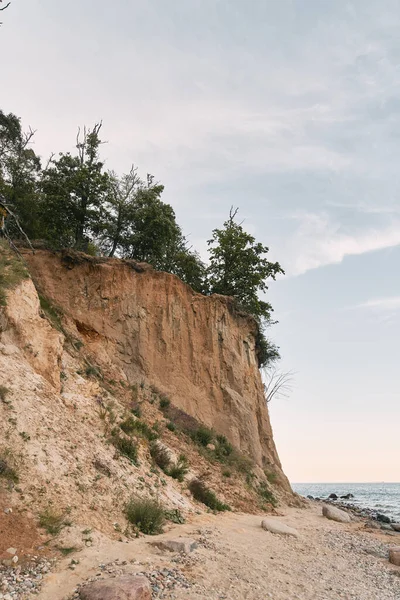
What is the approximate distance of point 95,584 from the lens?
21.9ft

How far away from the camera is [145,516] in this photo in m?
10.0

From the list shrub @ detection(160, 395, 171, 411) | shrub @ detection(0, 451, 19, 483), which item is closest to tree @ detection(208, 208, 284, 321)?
shrub @ detection(160, 395, 171, 411)

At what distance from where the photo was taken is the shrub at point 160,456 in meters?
14.4

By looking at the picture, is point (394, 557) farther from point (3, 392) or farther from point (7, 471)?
point (3, 392)

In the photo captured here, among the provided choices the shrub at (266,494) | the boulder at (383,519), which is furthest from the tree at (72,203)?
the boulder at (383,519)

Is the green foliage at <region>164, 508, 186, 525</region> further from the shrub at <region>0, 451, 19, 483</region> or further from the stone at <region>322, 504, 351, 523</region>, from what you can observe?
the stone at <region>322, 504, 351, 523</region>

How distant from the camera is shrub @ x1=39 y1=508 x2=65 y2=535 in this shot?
8.23 m

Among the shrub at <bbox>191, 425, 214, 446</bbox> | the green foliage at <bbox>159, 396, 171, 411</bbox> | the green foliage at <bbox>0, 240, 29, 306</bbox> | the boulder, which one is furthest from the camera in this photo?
the boulder

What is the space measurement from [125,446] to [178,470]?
2.63m

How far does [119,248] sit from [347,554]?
1999 cm

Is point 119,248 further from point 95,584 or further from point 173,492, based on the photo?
point 95,584

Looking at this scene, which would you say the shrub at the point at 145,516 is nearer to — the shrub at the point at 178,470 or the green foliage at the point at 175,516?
the green foliage at the point at 175,516

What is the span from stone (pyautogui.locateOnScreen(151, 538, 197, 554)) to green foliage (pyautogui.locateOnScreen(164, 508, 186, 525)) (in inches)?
87.7

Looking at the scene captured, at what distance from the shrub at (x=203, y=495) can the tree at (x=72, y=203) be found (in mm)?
14291
